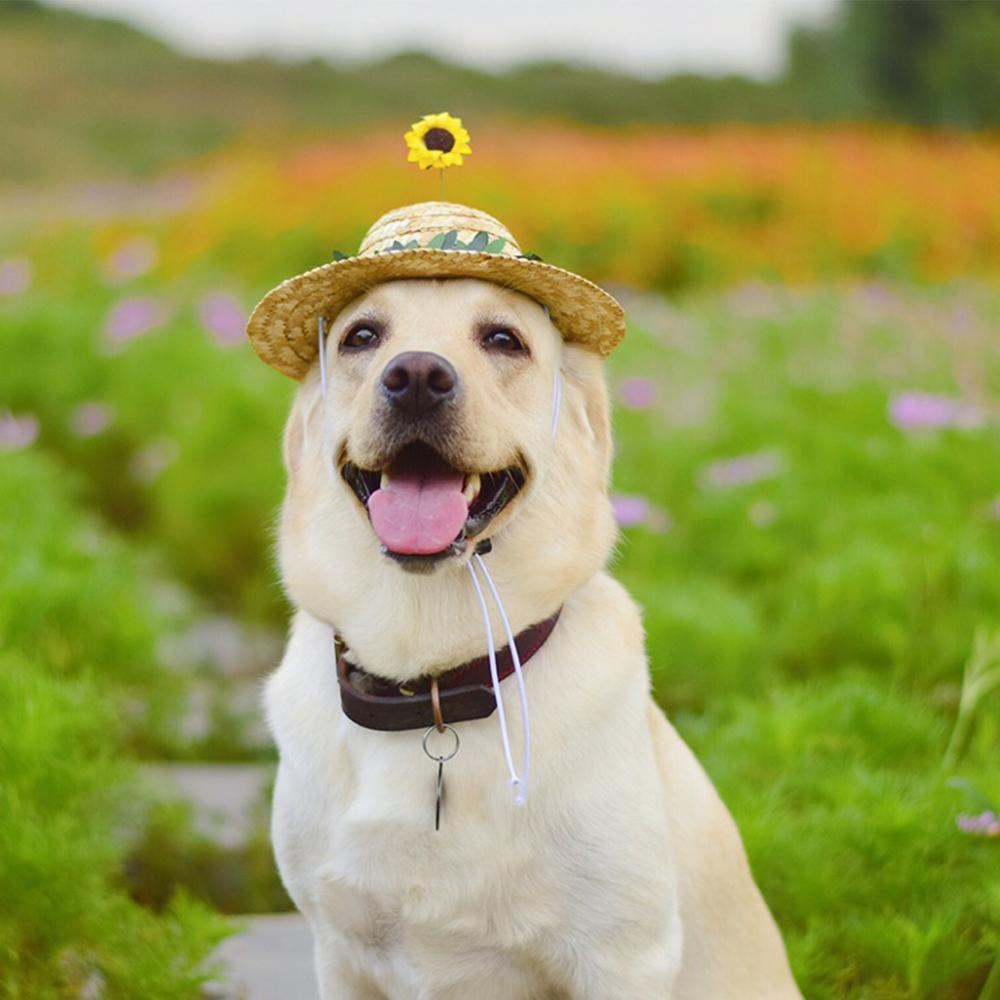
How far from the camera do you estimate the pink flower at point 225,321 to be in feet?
23.6

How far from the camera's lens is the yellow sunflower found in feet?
7.14

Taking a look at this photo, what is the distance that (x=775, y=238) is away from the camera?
1111 centimetres

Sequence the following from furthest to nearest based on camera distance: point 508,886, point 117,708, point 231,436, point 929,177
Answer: point 929,177, point 231,436, point 117,708, point 508,886

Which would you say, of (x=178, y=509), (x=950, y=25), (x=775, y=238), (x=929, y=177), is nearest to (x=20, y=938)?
(x=178, y=509)

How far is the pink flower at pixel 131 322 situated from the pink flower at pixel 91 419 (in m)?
0.43

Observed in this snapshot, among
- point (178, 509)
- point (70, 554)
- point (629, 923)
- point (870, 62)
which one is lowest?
point (178, 509)

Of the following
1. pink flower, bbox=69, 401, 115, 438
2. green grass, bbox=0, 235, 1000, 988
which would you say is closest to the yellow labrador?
green grass, bbox=0, 235, 1000, 988

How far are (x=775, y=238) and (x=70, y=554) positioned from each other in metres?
8.13

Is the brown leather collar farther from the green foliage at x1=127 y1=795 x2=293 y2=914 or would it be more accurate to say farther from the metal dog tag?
the green foliage at x1=127 y1=795 x2=293 y2=914

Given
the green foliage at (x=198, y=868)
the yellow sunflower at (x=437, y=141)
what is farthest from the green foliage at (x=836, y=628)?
the yellow sunflower at (x=437, y=141)

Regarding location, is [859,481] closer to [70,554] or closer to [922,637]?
[922,637]

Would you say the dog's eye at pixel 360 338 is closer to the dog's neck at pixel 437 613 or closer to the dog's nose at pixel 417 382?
the dog's nose at pixel 417 382

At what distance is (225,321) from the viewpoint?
720cm

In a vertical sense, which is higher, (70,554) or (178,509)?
(70,554)
